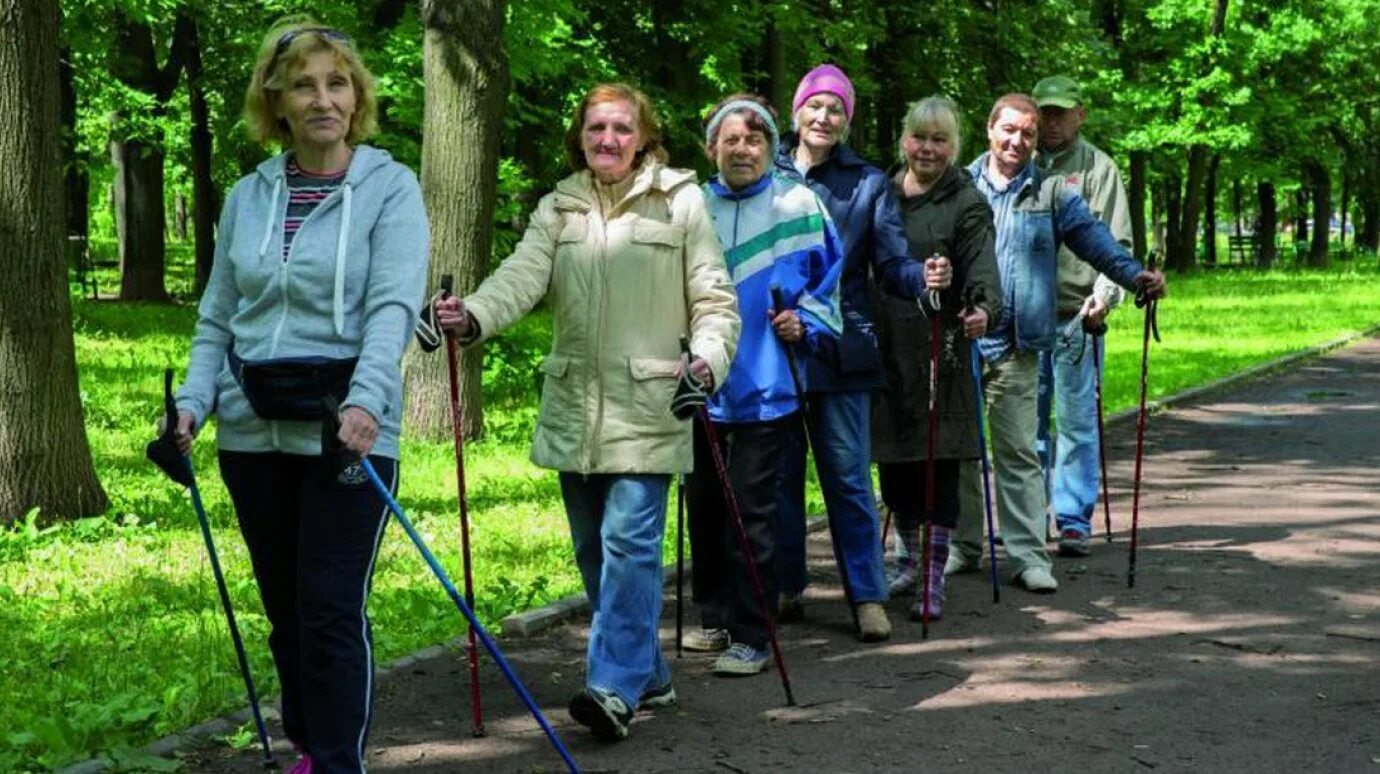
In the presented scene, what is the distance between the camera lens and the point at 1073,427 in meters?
9.31

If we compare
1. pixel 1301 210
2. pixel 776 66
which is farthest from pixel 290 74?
pixel 1301 210

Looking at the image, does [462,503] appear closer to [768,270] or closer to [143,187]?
[768,270]

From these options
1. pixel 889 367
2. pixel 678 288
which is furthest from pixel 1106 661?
pixel 678 288

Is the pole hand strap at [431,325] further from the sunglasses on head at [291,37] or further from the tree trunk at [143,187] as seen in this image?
the tree trunk at [143,187]

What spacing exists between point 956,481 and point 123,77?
2187 centimetres

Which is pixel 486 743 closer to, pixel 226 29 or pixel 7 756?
pixel 7 756

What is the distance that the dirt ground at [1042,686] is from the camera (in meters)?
5.54

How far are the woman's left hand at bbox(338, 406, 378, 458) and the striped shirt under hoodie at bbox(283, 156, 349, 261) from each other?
492 millimetres

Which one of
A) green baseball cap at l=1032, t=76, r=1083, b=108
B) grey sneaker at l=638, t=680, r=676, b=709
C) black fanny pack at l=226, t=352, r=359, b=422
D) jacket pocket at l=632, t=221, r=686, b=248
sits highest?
green baseball cap at l=1032, t=76, r=1083, b=108

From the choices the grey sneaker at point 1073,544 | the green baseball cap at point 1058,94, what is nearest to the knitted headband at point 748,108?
the green baseball cap at point 1058,94

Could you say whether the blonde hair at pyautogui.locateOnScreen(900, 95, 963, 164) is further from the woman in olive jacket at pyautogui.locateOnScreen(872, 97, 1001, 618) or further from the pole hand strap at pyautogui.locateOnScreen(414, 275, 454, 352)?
the pole hand strap at pyautogui.locateOnScreen(414, 275, 454, 352)

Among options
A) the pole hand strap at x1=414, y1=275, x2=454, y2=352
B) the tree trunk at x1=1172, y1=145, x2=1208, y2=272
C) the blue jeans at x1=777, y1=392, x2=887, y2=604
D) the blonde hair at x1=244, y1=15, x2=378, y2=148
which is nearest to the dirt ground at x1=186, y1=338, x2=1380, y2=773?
the blue jeans at x1=777, y1=392, x2=887, y2=604

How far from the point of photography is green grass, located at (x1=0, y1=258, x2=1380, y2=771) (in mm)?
5902

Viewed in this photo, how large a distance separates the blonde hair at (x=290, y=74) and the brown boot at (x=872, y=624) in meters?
3.19
